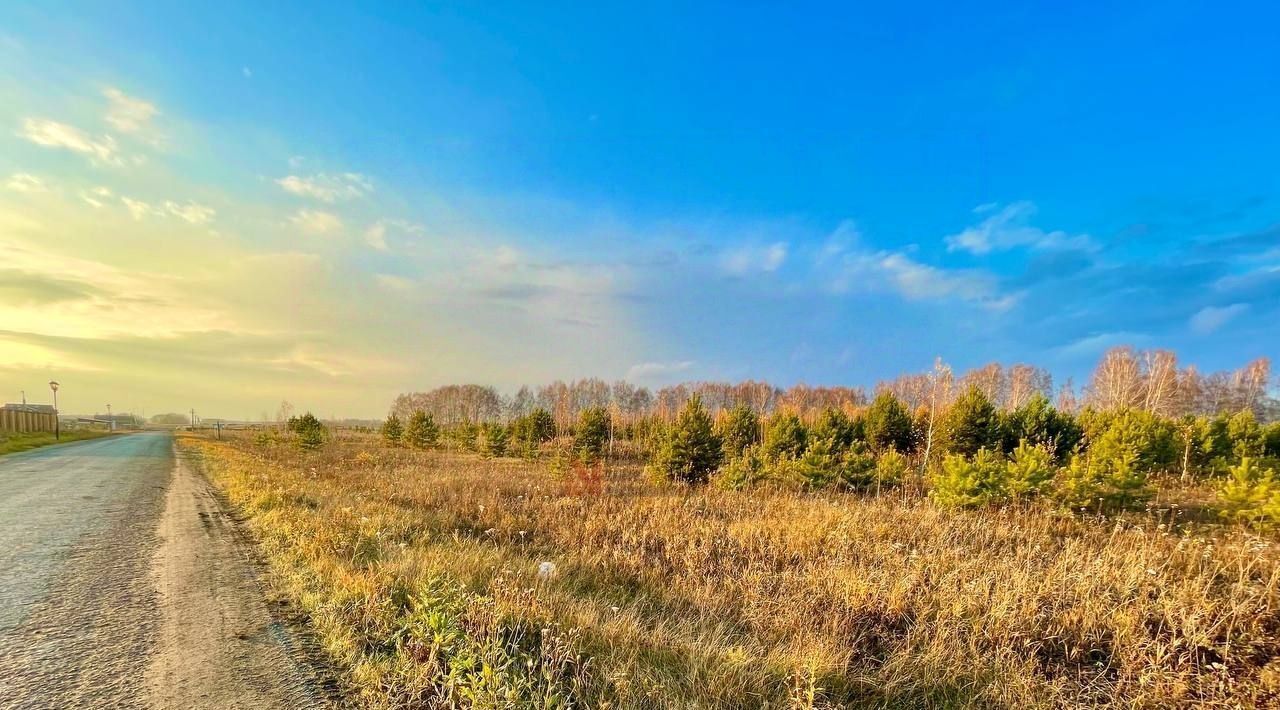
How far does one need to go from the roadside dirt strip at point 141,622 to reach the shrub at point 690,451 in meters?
11.2

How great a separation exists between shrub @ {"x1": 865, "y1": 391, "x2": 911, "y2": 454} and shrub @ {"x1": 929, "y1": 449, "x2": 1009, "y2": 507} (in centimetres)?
1595

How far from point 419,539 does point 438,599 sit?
284 centimetres

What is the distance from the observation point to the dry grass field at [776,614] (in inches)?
121

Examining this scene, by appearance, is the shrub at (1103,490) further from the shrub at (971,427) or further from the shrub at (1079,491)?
the shrub at (971,427)

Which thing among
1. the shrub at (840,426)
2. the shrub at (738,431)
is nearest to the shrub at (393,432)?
the shrub at (738,431)

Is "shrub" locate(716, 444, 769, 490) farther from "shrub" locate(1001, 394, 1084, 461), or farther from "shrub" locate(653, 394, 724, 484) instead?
"shrub" locate(1001, 394, 1084, 461)

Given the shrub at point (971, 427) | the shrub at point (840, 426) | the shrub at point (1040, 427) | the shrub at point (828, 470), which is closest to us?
the shrub at point (828, 470)

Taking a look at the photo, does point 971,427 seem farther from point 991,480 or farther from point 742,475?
point 991,480

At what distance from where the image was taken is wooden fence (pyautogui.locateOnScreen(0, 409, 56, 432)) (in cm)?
3444

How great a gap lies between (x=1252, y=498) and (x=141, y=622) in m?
14.9

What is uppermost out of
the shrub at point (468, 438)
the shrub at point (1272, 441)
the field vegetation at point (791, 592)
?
the field vegetation at point (791, 592)

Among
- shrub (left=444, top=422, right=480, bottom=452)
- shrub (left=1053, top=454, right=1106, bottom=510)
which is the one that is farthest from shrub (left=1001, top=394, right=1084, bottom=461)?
shrub (left=444, top=422, right=480, bottom=452)

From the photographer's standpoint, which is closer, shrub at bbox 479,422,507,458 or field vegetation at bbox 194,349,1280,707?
field vegetation at bbox 194,349,1280,707

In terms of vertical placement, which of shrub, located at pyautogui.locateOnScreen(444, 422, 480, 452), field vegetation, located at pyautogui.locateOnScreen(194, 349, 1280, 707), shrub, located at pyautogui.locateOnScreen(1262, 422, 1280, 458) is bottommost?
shrub, located at pyautogui.locateOnScreen(444, 422, 480, 452)
